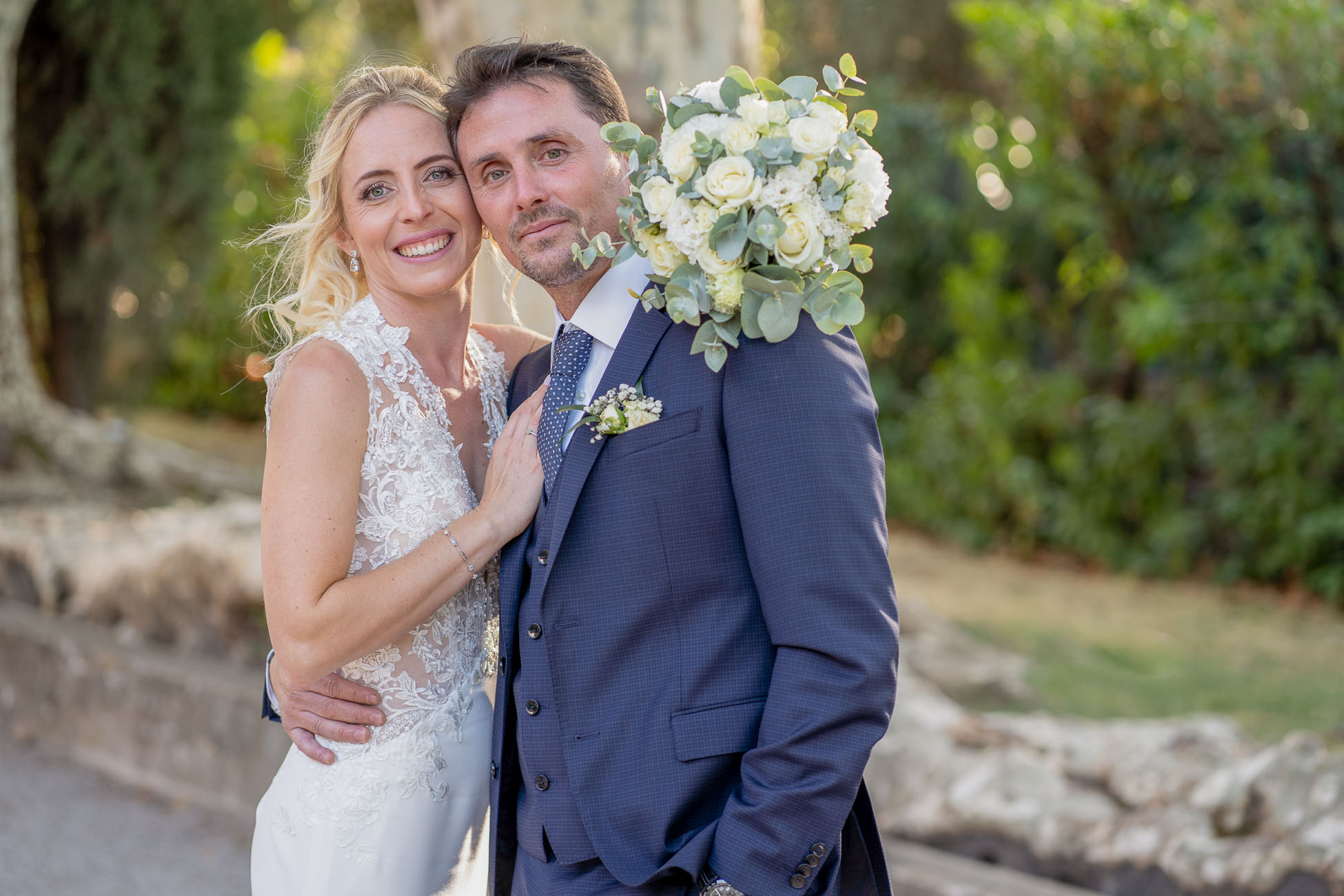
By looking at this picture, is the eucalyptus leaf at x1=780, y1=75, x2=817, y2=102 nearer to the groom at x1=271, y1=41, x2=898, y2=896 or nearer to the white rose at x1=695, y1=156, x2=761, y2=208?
the white rose at x1=695, y1=156, x2=761, y2=208

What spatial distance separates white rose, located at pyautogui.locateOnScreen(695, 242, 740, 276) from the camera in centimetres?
182

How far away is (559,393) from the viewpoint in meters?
2.14

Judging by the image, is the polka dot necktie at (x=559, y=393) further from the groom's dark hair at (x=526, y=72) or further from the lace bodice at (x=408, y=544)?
the groom's dark hair at (x=526, y=72)

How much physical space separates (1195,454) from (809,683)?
7785 mm

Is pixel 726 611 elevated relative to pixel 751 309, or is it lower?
lower

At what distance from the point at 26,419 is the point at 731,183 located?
6862 mm

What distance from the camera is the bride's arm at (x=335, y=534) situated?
7.08ft

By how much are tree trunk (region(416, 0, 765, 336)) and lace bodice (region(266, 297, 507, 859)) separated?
8.06ft

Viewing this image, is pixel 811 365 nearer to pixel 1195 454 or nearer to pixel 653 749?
pixel 653 749

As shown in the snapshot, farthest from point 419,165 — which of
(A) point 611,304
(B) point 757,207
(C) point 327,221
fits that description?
(B) point 757,207

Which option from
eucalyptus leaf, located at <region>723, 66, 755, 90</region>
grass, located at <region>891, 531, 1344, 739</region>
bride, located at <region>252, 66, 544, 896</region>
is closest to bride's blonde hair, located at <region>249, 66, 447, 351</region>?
bride, located at <region>252, 66, 544, 896</region>

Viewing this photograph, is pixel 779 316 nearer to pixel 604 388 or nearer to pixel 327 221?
pixel 604 388

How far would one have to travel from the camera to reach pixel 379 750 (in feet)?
7.95

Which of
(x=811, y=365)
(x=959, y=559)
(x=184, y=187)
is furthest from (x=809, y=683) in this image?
(x=184, y=187)
